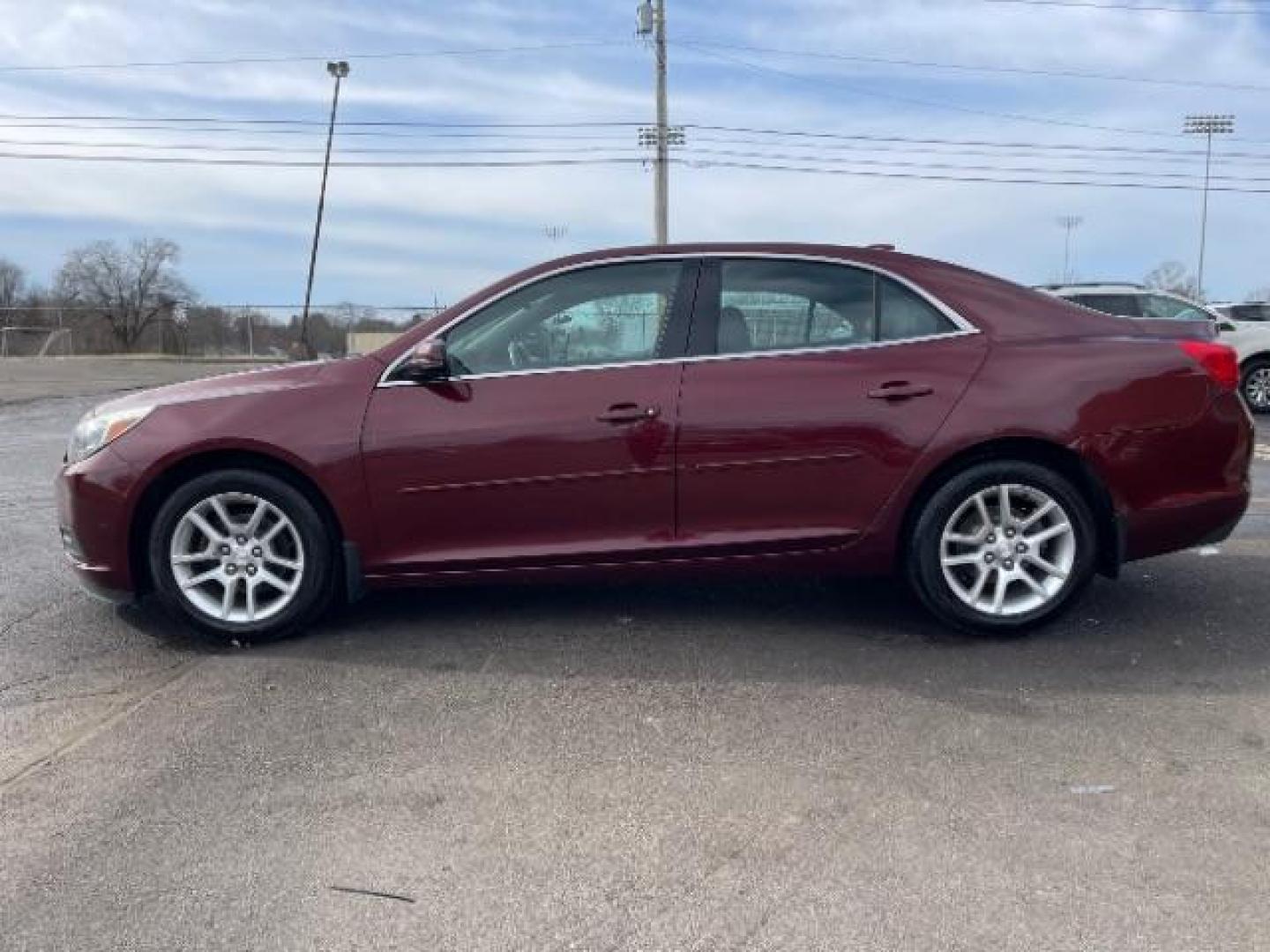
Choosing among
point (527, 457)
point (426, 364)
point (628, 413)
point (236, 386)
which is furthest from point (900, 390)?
point (236, 386)

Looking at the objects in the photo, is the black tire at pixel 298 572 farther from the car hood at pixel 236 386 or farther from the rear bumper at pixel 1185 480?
the rear bumper at pixel 1185 480

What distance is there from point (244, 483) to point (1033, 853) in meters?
3.12

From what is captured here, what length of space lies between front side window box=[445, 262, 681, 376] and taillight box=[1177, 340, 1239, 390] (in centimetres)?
211

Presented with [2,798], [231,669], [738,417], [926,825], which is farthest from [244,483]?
[926,825]

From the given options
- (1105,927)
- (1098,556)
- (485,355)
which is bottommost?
(1105,927)

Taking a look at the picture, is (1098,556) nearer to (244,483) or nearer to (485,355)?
(485,355)

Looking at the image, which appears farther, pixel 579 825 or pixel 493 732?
pixel 493 732

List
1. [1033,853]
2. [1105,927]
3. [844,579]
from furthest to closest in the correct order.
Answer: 1. [844,579]
2. [1033,853]
3. [1105,927]

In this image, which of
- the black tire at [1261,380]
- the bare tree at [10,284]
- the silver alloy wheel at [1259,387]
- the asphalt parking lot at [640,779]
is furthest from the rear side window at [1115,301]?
the bare tree at [10,284]

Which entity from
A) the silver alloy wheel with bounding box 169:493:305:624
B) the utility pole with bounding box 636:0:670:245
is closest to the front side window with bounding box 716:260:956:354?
the silver alloy wheel with bounding box 169:493:305:624

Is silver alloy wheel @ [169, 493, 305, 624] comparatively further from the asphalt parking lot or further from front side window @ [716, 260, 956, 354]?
front side window @ [716, 260, 956, 354]

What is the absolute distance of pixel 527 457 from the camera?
4.18 metres

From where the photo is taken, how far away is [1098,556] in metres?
4.45

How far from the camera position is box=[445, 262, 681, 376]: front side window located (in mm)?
4324
